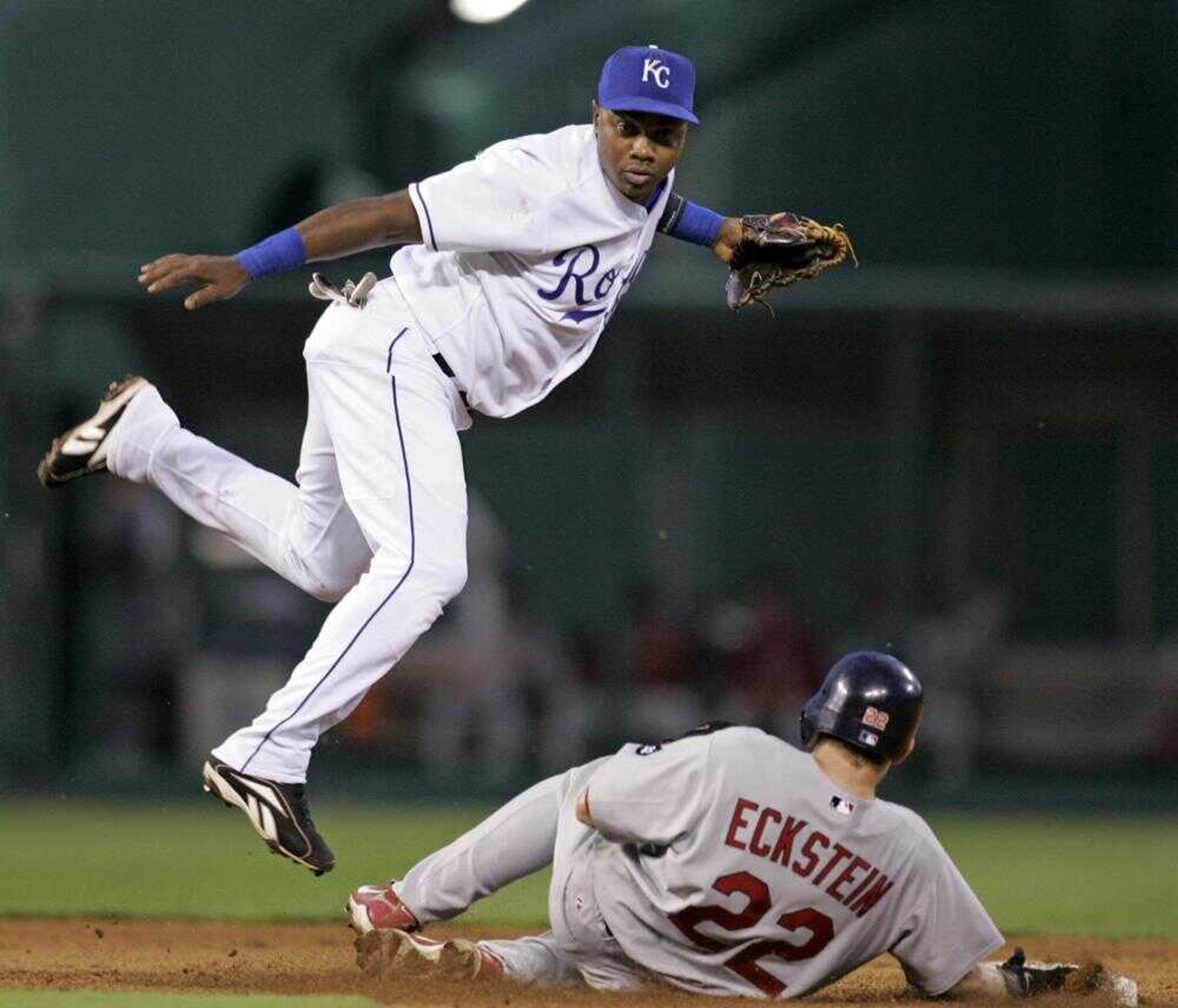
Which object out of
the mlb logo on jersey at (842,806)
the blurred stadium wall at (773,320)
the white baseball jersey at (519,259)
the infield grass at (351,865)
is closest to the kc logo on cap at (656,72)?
the white baseball jersey at (519,259)

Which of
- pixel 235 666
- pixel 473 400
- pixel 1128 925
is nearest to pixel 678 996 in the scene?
pixel 473 400

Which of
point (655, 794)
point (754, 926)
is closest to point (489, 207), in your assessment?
point (655, 794)

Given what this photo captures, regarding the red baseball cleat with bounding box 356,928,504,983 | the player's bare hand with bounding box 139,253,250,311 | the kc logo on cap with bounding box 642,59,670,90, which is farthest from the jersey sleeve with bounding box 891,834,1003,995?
the player's bare hand with bounding box 139,253,250,311

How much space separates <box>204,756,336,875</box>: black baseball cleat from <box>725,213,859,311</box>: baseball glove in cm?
A: 149

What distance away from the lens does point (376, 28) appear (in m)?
10.8

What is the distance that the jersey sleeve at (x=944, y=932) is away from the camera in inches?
153

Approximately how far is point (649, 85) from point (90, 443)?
60.5 inches

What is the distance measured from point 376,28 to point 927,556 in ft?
12.6

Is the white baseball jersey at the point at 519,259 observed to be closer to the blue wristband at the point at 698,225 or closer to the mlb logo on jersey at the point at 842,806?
the blue wristband at the point at 698,225

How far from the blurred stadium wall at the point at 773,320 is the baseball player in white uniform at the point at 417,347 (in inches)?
215

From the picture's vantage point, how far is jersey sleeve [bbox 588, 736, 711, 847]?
379 centimetres

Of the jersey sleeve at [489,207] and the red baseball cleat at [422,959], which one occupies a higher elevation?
the jersey sleeve at [489,207]

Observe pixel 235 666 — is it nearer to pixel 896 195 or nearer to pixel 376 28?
pixel 376 28

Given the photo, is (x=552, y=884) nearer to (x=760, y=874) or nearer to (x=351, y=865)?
(x=760, y=874)
